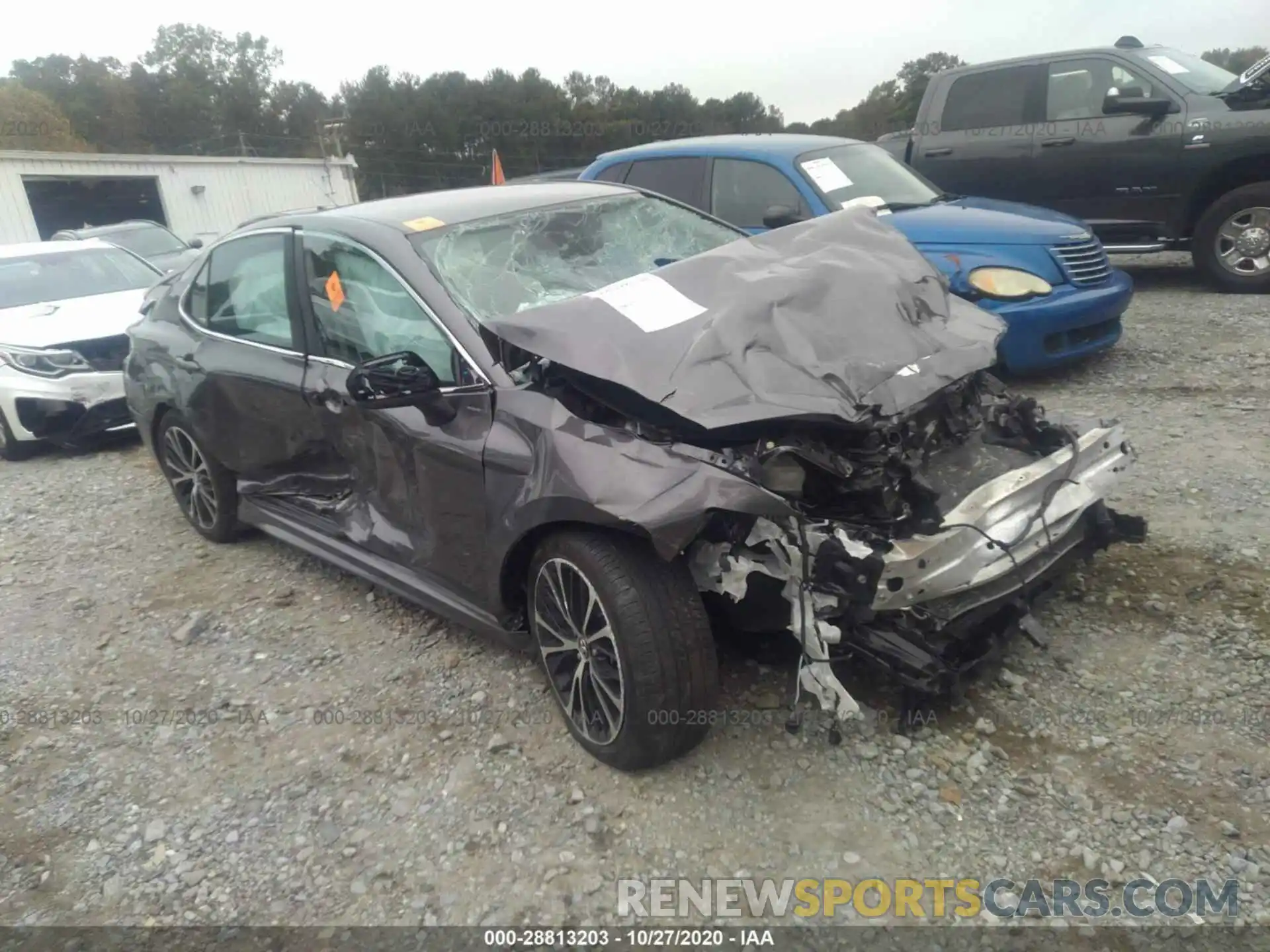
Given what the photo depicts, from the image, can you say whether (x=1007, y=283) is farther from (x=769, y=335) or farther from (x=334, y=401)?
(x=334, y=401)

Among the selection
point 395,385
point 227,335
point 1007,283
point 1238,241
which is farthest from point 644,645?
Answer: point 1238,241

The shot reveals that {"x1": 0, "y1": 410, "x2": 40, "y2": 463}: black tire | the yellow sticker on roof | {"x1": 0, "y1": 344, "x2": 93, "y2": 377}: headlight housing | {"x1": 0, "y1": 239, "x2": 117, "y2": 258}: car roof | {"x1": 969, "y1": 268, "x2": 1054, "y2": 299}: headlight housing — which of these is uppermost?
the yellow sticker on roof

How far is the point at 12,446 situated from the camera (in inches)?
271

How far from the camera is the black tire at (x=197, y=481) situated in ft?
14.7

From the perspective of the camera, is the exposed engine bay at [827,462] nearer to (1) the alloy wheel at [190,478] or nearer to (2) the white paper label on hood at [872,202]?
(1) the alloy wheel at [190,478]

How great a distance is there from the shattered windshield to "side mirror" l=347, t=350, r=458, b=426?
0.97 feet

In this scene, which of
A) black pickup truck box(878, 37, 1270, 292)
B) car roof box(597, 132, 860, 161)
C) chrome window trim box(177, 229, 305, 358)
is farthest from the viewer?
black pickup truck box(878, 37, 1270, 292)

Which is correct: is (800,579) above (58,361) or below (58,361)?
above

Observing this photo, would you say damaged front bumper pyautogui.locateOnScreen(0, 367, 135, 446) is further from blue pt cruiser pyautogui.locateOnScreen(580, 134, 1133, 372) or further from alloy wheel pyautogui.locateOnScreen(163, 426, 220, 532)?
blue pt cruiser pyautogui.locateOnScreen(580, 134, 1133, 372)

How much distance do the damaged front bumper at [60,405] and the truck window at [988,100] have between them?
23.9ft

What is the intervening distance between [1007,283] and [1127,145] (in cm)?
310

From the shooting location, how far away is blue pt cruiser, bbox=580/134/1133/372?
5.41m

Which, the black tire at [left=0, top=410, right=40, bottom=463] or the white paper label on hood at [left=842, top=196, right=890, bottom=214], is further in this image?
the black tire at [left=0, top=410, right=40, bottom=463]

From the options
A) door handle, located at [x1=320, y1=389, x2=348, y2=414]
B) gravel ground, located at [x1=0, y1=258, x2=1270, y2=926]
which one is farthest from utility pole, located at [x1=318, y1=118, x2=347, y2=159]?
gravel ground, located at [x1=0, y1=258, x2=1270, y2=926]
